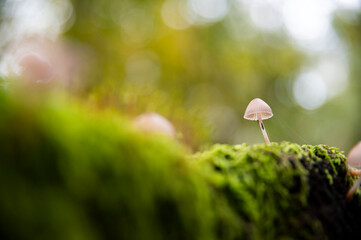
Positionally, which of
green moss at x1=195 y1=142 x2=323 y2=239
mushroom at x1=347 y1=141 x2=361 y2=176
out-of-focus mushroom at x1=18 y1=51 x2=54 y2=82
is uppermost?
out-of-focus mushroom at x1=18 y1=51 x2=54 y2=82

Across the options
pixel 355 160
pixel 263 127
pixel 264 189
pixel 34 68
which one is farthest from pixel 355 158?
pixel 34 68

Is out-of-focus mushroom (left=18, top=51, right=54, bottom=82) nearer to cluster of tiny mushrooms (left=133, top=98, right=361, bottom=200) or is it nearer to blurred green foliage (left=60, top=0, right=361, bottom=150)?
cluster of tiny mushrooms (left=133, top=98, right=361, bottom=200)

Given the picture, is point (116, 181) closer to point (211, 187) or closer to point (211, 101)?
point (211, 187)

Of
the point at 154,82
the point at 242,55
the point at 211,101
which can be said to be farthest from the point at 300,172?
the point at 242,55

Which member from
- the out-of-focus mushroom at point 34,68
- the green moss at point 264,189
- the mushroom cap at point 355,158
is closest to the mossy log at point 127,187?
the green moss at point 264,189

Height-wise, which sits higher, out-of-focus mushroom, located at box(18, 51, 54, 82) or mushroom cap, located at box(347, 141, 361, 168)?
out-of-focus mushroom, located at box(18, 51, 54, 82)

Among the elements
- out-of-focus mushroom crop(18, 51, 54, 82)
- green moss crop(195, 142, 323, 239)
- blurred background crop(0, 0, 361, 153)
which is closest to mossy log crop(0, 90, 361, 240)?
green moss crop(195, 142, 323, 239)

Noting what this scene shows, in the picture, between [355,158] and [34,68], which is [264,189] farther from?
[34,68]
